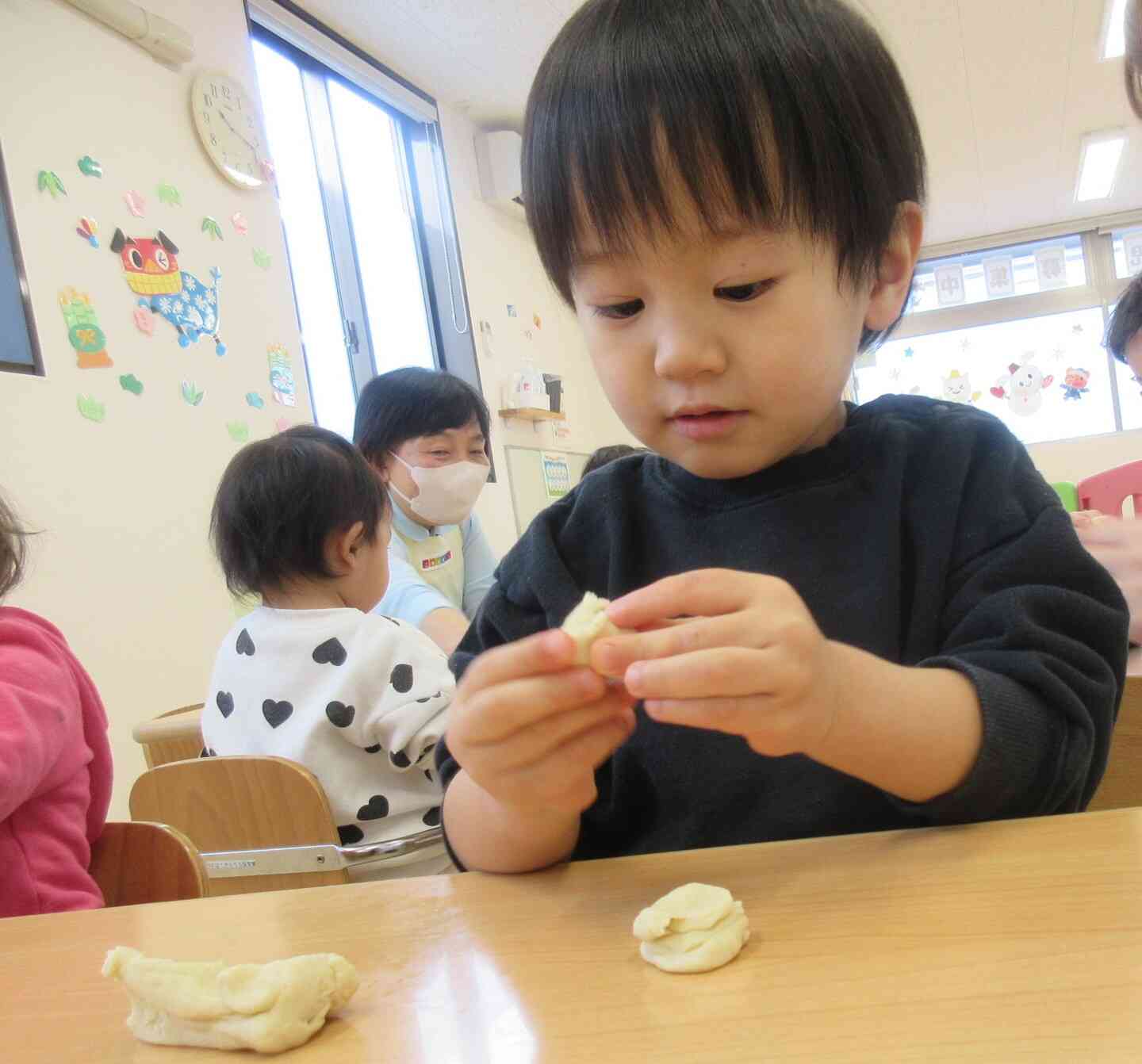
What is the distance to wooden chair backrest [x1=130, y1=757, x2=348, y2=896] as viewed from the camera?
1.11 metres

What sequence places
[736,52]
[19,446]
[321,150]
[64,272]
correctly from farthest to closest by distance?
[321,150], [64,272], [19,446], [736,52]

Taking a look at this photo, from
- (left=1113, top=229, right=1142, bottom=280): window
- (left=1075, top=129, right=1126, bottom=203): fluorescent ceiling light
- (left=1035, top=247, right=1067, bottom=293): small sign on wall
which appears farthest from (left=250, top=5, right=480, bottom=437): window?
(left=1113, top=229, right=1142, bottom=280): window

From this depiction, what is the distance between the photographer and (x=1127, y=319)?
2.71 meters

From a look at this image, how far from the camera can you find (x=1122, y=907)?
407 mm

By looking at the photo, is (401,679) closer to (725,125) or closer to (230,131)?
(725,125)

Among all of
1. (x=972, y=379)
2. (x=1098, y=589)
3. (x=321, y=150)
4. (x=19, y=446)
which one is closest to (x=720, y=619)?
(x=1098, y=589)

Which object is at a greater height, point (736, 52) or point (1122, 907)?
point (736, 52)

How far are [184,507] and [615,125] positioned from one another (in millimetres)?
2248

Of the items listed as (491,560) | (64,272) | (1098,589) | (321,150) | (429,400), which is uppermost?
(321,150)

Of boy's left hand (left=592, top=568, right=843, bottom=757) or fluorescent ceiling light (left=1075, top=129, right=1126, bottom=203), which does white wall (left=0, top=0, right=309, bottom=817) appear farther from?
fluorescent ceiling light (left=1075, top=129, right=1126, bottom=203)

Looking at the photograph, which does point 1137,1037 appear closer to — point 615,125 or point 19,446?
point 615,125

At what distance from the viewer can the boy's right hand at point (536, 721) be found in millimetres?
493

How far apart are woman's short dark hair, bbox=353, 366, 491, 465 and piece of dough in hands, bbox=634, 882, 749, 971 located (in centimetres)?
202

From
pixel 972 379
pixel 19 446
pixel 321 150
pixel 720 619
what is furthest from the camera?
pixel 972 379
